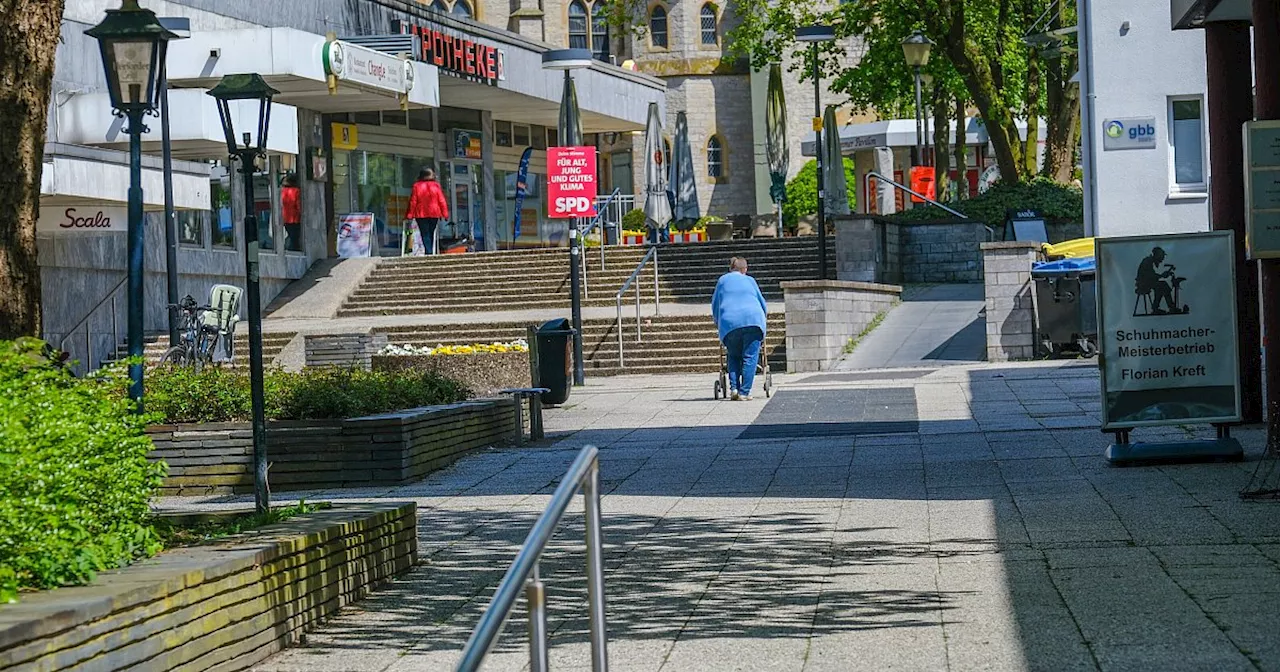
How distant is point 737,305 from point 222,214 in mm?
14160

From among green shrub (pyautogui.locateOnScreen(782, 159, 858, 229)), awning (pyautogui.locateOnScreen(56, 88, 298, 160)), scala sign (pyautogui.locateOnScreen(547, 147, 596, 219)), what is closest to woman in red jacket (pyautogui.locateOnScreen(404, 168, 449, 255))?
awning (pyautogui.locateOnScreen(56, 88, 298, 160))

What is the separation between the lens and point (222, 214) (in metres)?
32.7

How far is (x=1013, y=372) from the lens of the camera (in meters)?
22.8

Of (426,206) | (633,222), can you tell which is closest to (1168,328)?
(426,206)

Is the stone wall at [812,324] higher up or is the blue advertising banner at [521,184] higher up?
the blue advertising banner at [521,184]

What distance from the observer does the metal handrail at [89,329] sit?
87.9 ft

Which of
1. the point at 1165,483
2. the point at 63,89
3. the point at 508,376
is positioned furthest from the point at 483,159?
the point at 1165,483

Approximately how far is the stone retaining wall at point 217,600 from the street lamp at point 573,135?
14803 millimetres

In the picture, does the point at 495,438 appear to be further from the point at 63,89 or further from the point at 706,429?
the point at 63,89

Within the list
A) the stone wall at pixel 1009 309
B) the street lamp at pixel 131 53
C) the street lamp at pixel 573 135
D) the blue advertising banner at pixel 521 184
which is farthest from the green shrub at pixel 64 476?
the blue advertising banner at pixel 521 184

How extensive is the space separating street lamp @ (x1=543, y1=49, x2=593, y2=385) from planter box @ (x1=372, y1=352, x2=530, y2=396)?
2.11 m

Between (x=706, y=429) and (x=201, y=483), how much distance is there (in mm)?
5319

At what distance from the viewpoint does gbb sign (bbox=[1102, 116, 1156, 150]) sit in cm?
2889

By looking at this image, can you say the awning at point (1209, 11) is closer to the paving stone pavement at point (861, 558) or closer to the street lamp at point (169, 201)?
the paving stone pavement at point (861, 558)
